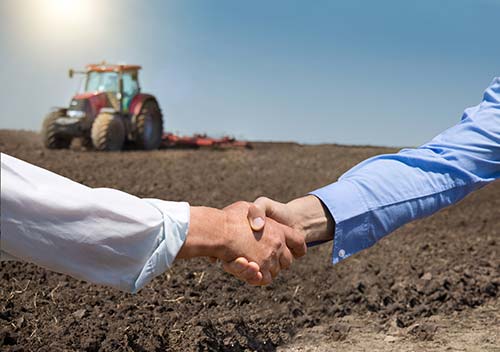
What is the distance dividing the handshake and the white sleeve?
108mm

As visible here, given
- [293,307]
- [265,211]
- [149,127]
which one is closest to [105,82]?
[149,127]

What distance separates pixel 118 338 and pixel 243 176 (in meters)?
6.15

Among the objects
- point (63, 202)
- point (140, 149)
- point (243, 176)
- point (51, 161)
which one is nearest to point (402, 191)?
point (63, 202)

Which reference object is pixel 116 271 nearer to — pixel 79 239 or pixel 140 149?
pixel 79 239

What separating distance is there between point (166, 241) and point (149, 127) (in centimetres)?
1100

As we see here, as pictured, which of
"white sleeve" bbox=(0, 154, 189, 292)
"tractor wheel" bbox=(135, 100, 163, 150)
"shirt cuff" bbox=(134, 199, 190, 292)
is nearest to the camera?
"white sleeve" bbox=(0, 154, 189, 292)

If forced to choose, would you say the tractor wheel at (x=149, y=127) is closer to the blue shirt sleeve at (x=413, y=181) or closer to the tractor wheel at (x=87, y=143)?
the tractor wheel at (x=87, y=143)

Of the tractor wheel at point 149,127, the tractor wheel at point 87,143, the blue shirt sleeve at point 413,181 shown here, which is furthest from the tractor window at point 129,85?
the blue shirt sleeve at point 413,181

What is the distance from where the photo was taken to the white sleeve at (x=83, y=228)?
1.71 meters

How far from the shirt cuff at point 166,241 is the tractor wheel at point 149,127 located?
1055 cm

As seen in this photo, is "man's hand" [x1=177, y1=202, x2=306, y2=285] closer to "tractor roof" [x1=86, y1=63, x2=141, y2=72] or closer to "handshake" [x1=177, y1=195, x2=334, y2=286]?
"handshake" [x1=177, y1=195, x2=334, y2=286]

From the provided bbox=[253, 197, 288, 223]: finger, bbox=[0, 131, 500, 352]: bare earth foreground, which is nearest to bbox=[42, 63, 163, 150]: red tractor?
bbox=[0, 131, 500, 352]: bare earth foreground

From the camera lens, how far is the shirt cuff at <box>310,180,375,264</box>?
2.38 m

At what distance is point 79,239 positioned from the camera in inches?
70.3
